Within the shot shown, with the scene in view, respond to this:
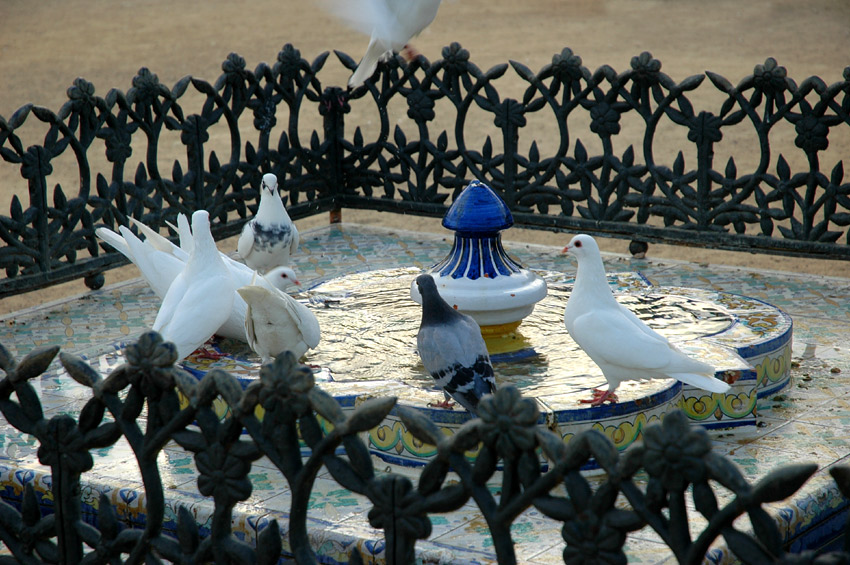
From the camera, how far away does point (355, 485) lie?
98.9 inches

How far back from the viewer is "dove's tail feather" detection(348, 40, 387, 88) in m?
6.83

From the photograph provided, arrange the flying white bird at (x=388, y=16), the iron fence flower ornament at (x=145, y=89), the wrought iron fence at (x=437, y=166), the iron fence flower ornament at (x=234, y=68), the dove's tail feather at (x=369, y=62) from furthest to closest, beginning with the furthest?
the iron fence flower ornament at (x=234, y=68) → the iron fence flower ornament at (x=145, y=89) → the wrought iron fence at (x=437, y=166) → the dove's tail feather at (x=369, y=62) → the flying white bird at (x=388, y=16)

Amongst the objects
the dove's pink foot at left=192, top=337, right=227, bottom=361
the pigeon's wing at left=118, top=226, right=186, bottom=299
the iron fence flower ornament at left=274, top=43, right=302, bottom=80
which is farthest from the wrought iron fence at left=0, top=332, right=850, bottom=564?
the iron fence flower ornament at left=274, top=43, right=302, bottom=80

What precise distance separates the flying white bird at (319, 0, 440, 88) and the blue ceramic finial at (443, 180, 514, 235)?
1229 millimetres

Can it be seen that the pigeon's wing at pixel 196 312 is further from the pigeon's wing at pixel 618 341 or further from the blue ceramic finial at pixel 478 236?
the pigeon's wing at pixel 618 341

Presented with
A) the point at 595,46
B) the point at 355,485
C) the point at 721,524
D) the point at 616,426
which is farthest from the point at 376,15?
the point at 595,46

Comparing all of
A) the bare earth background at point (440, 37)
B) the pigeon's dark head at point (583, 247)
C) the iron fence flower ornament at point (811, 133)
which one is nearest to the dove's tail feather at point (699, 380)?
the pigeon's dark head at point (583, 247)

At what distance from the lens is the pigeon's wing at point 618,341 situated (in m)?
4.16

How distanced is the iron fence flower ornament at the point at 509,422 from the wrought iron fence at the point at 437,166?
488cm

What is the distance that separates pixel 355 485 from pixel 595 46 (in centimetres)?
1397

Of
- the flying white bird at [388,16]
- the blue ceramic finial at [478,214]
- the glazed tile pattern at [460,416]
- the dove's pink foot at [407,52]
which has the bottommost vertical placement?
the glazed tile pattern at [460,416]

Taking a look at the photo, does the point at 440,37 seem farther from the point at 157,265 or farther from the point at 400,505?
the point at 400,505

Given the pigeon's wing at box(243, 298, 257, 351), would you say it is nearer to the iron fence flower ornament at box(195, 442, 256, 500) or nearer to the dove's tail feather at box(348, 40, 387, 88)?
the iron fence flower ornament at box(195, 442, 256, 500)

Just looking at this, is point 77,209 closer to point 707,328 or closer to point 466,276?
point 466,276
